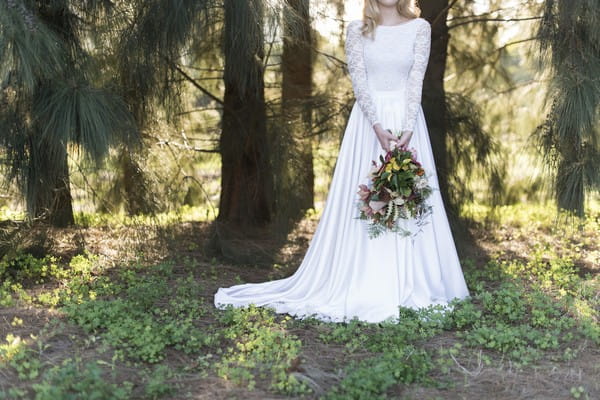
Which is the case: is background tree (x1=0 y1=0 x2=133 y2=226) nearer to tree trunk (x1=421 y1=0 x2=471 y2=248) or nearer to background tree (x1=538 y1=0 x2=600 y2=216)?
tree trunk (x1=421 y1=0 x2=471 y2=248)

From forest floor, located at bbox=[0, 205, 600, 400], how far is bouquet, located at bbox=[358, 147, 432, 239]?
406mm

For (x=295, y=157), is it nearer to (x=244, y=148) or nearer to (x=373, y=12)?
(x=244, y=148)

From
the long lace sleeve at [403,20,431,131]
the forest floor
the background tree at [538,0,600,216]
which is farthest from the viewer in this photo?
the background tree at [538,0,600,216]

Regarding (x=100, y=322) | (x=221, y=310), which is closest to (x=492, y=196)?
(x=221, y=310)

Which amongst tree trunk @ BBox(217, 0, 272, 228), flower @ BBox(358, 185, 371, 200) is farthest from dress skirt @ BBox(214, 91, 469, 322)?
tree trunk @ BBox(217, 0, 272, 228)

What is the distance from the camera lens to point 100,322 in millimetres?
2652

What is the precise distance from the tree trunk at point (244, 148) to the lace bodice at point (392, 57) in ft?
2.34

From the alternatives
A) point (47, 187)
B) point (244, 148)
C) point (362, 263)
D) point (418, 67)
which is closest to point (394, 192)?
point (362, 263)

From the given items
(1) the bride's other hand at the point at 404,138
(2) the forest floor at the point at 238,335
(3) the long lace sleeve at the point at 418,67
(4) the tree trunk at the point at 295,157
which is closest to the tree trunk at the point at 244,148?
(4) the tree trunk at the point at 295,157

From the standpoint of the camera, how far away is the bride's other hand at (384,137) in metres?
2.94

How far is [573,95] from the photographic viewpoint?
322cm

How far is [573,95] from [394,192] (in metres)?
1.10

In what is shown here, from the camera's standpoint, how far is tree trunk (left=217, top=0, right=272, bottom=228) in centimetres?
373

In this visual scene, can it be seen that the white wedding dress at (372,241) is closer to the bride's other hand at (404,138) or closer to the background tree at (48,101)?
the bride's other hand at (404,138)
